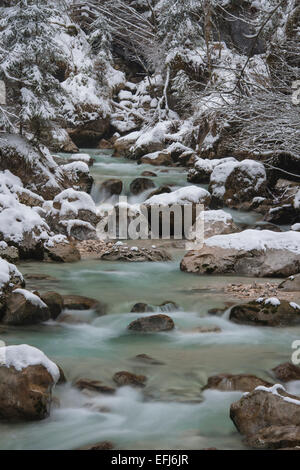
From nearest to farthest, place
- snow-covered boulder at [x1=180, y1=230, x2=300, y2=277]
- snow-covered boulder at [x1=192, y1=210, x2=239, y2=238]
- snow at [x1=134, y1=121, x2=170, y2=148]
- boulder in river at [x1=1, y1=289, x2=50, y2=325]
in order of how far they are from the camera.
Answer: boulder in river at [x1=1, y1=289, x2=50, y2=325]
snow-covered boulder at [x1=180, y1=230, x2=300, y2=277]
snow-covered boulder at [x1=192, y1=210, x2=239, y2=238]
snow at [x1=134, y1=121, x2=170, y2=148]

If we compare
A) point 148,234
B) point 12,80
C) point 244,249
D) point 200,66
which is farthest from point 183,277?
point 200,66

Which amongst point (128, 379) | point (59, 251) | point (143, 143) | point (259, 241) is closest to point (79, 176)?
point (59, 251)

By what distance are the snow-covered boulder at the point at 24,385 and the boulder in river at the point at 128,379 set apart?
2.50 ft

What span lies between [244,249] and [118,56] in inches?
908

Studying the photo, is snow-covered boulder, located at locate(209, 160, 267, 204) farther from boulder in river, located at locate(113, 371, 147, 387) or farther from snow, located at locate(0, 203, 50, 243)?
boulder in river, located at locate(113, 371, 147, 387)

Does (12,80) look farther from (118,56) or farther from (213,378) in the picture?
(118,56)

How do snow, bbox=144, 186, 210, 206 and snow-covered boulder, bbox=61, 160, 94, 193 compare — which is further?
snow-covered boulder, bbox=61, 160, 94, 193

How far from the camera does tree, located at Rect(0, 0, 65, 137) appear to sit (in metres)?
11.3

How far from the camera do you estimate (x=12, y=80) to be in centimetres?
1151

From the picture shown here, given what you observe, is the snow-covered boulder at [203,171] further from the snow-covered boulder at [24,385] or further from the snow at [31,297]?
the snow-covered boulder at [24,385]

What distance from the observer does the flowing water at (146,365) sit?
3.54 meters

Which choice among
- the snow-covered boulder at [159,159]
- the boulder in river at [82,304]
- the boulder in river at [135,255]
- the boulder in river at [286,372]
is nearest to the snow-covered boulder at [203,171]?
the snow-covered boulder at [159,159]

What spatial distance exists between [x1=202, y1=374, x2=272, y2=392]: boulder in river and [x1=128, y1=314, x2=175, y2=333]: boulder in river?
1336 millimetres

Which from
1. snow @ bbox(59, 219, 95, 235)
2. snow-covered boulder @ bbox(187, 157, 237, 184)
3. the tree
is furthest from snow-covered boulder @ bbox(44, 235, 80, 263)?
snow-covered boulder @ bbox(187, 157, 237, 184)
